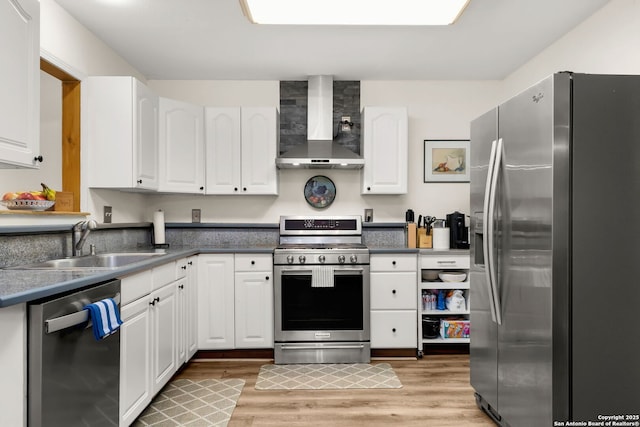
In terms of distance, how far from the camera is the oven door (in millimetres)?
3330

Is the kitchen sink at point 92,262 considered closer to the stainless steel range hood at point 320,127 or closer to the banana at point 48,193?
the banana at point 48,193

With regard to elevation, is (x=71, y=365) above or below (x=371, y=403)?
above

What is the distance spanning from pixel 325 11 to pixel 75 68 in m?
1.77

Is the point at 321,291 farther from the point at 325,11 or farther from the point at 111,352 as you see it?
the point at 325,11

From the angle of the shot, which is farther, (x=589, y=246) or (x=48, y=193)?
(x=48, y=193)

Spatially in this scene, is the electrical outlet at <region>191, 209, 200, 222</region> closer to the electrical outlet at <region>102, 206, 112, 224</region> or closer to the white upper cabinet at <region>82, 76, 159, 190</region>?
the electrical outlet at <region>102, 206, 112, 224</region>

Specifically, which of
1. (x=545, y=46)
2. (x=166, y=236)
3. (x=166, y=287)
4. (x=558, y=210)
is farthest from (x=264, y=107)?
(x=558, y=210)

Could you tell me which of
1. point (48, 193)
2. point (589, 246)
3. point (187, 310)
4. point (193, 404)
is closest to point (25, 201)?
point (48, 193)

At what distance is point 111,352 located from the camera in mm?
1828

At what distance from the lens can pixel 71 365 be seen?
4.99ft

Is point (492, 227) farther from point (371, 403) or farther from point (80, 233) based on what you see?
point (80, 233)

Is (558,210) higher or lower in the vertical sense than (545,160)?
lower

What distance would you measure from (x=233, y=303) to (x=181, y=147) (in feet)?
4.63

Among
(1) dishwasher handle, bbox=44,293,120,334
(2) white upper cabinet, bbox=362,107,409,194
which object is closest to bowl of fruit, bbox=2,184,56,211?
(1) dishwasher handle, bbox=44,293,120,334
